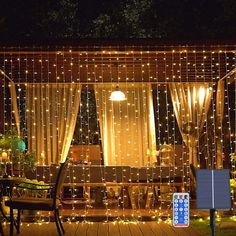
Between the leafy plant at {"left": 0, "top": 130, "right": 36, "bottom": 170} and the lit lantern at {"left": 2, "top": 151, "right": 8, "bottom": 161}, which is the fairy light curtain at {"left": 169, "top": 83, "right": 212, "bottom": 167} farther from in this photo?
the lit lantern at {"left": 2, "top": 151, "right": 8, "bottom": 161}

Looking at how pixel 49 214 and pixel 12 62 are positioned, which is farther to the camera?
pixel 12 62

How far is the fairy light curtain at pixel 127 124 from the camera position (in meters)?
12.6

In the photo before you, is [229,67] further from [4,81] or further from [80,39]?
[4,81]

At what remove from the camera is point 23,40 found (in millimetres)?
8664

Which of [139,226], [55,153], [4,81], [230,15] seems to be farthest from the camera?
[230,15]

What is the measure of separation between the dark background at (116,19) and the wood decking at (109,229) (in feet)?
26.3

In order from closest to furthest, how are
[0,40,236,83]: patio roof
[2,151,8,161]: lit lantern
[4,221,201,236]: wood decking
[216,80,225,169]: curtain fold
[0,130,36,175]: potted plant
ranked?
1. [4,221,201,236]: wood decking
2. [0,40,236,83]: patio roof
3. [2,151,8,161]: lit lantern
4. [0,130,36,175]: potted plant
5. [216,80,225,169]: curtain fold

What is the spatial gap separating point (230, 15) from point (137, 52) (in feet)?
19.4

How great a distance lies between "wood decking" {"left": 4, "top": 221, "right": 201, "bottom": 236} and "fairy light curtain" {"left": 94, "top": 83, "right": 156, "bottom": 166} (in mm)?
4185

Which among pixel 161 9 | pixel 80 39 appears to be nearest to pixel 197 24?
pixel 161 9

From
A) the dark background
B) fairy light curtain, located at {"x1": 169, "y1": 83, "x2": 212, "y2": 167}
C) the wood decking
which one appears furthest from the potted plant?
the dark background

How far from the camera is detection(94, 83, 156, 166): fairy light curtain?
12617mm

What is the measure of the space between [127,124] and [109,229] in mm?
5093

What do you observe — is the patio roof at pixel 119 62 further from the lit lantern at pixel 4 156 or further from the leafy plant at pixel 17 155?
the lit lantern at pixel 4 156
